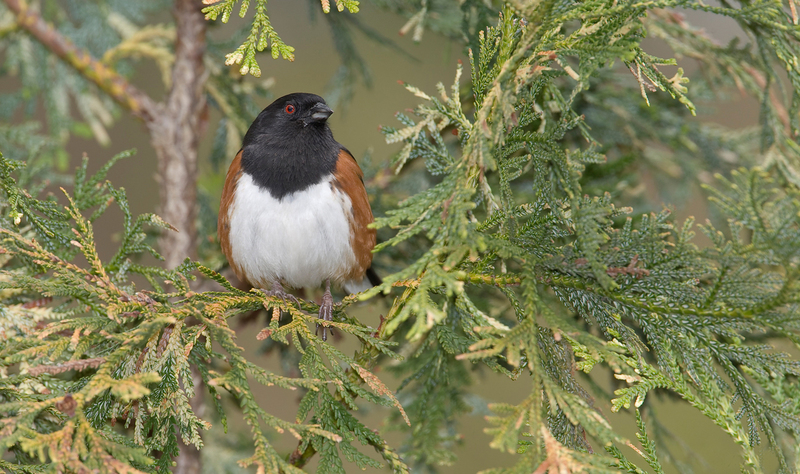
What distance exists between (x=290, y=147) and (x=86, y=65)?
104 cm

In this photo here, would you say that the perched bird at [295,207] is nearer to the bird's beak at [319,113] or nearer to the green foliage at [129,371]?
the bird's beak at [319,113]

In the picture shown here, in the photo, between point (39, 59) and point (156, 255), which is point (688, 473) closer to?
point (156, 255)

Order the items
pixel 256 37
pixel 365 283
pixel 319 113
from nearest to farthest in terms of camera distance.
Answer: pixel 256 37 < pixel 319 113 < pixel 365 283

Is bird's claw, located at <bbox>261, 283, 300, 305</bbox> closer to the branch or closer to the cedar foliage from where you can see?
the cedar foliage

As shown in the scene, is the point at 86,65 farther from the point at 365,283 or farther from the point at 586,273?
the point at 586,273

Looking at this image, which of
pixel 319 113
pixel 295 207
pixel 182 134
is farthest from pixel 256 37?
pixel 182 134

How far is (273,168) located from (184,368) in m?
0.94

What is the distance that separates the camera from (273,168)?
2010 millimetres

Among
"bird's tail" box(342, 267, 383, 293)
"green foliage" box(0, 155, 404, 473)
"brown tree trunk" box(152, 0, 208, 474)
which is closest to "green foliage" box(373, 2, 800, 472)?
"green foliage" box(0, 155, 404, 473)

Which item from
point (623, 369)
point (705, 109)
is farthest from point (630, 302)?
point (705, 109)

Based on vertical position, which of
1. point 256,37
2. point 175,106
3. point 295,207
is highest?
point 256,37

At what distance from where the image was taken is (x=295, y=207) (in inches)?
77.2

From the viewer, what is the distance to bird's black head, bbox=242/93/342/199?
2.00 m

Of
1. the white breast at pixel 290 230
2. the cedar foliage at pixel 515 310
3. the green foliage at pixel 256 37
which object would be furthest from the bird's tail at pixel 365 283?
the green foliage at pixel 256 37
